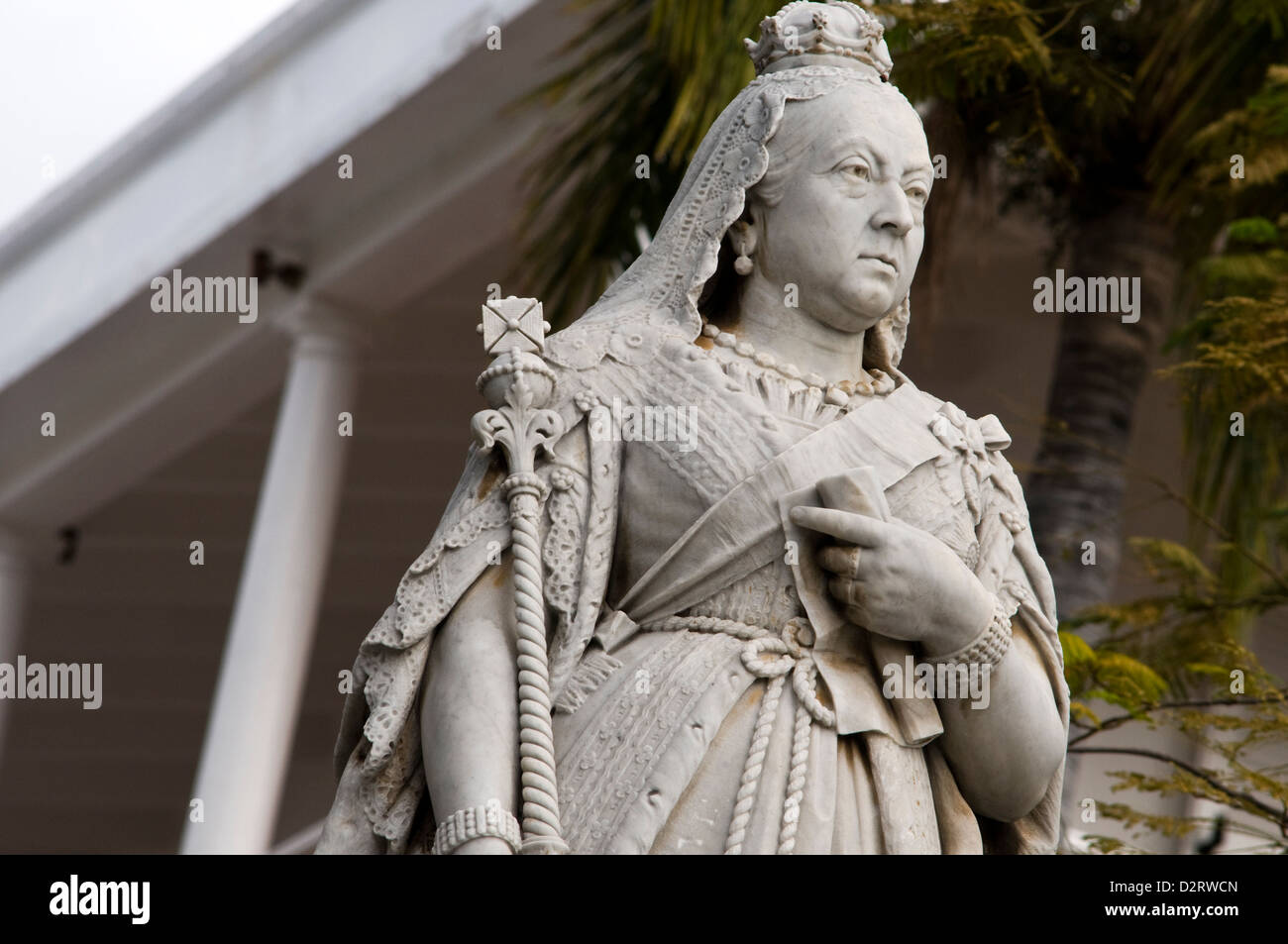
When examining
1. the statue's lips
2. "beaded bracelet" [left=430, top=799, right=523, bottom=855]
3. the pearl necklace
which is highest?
the statue's lips

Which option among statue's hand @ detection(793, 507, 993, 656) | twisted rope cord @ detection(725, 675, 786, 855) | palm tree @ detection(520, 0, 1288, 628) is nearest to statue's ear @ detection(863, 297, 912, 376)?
statue's hand @ detection(793, 507, 993, 656)

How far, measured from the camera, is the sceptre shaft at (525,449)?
4.68 metres

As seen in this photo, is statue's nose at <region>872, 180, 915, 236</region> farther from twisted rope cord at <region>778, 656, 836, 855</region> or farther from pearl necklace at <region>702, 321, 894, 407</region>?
twisted rope cord at <region>778, 656, 836, 855</region>

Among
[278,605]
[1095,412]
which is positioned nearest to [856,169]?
[1095,412]

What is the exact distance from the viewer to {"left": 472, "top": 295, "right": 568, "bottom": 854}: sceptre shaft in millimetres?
4676

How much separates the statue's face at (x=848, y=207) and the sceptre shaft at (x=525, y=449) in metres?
0.62

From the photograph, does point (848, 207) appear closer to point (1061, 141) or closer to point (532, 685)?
point (532, 685)

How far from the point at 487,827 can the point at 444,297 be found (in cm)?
1236

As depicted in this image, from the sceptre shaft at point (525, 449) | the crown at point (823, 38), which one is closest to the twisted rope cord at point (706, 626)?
the sceptre shaft at point (525, 449)

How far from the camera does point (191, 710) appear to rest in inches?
810

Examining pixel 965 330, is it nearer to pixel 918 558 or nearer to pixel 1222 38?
pixel 1222 38

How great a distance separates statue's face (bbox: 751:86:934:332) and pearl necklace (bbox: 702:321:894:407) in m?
0.13

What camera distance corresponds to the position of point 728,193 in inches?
206
